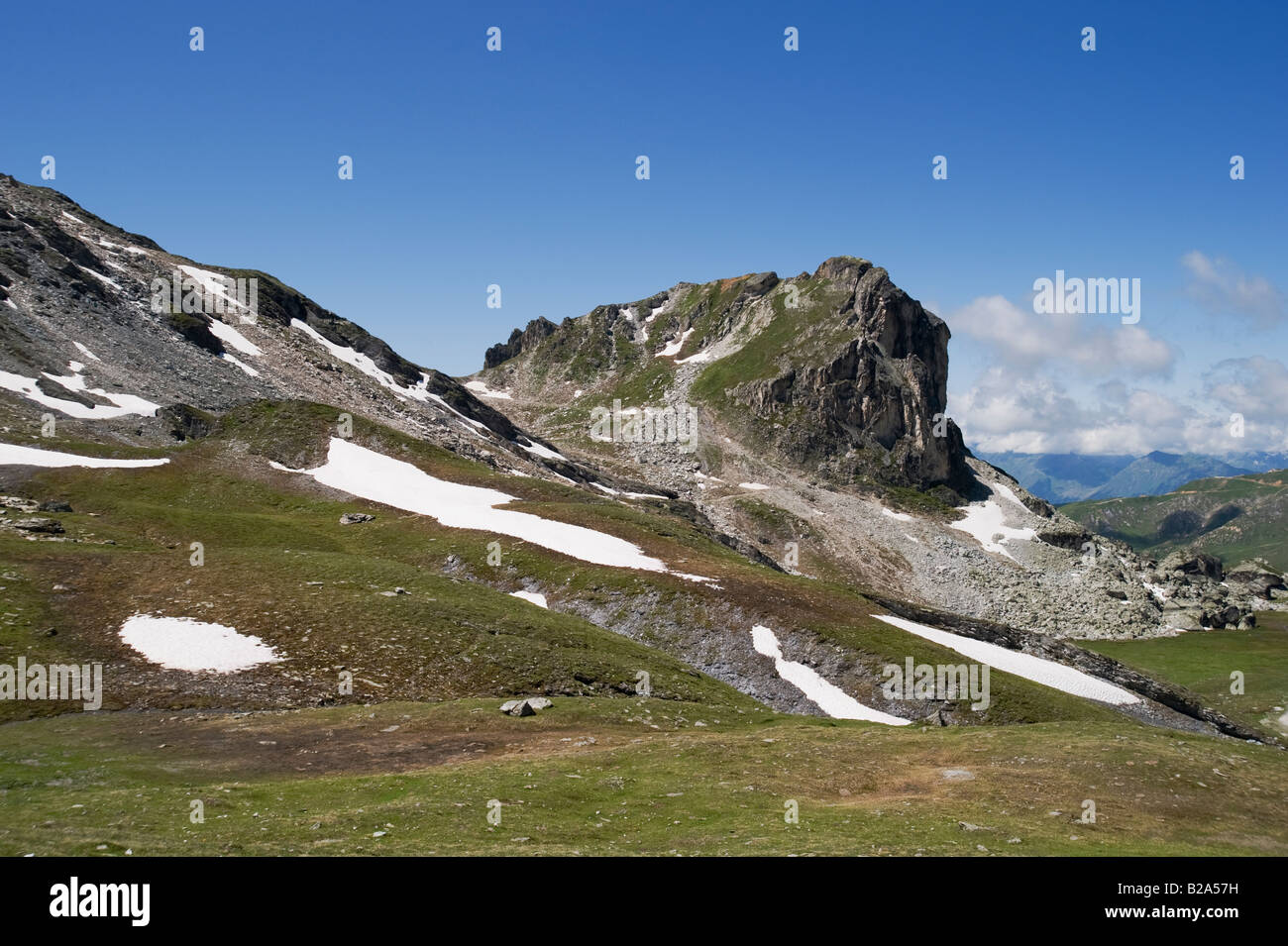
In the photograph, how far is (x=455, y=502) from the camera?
79562mm

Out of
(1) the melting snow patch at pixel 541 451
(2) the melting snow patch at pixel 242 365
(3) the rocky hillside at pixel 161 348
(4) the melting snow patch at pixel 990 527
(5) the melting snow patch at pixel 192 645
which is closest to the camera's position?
(5) the melting snow patch at pixel 192 645

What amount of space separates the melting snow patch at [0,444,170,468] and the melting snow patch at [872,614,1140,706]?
72065 millimetres

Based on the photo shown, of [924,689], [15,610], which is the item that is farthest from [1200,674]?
[15,610]

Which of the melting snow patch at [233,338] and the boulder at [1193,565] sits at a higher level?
the melting snow patch at [233,338]

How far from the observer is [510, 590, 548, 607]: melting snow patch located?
2282 inches

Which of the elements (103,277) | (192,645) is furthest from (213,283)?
(192,645)

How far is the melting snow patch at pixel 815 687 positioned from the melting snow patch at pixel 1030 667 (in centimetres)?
1218

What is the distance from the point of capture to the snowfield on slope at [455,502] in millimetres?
66438

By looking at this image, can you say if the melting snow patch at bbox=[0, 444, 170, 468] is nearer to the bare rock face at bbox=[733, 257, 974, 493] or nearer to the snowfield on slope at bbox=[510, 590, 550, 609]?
the snowfield on slope at bbox=[510, 590, 550, 609]

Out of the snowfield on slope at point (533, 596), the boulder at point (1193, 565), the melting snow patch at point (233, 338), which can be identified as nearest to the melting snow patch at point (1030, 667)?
the snowfield on slope at point (533, 596)

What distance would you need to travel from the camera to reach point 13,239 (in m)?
107

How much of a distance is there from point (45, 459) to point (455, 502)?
3659 centimetres

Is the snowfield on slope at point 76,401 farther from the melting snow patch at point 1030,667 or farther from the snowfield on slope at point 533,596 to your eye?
the melting snow patch at point 1030,667
